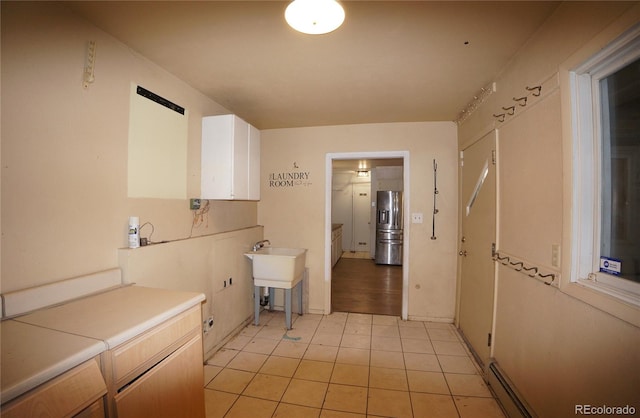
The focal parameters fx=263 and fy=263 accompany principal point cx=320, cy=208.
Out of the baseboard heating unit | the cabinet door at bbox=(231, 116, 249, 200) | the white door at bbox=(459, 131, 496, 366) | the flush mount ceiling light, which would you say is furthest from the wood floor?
the flush mount ceiling light

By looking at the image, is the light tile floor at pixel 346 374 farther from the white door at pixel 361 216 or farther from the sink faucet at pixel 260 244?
the white door at pixel 361 216

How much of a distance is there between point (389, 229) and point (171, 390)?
5519 millimetres

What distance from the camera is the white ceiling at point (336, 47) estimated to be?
1350 millimetres

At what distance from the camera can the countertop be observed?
29.8 inches

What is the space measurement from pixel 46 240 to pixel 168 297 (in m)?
0.61

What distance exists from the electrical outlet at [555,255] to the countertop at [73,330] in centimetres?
187

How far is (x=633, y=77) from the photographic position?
105cm

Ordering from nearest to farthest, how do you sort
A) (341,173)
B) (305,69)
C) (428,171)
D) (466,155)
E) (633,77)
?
(633,77)
(305,69)
(466,155)
(428,171)
(341,173)

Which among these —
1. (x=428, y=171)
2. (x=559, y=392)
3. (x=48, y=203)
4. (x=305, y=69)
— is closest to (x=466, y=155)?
(x=428, y=171)

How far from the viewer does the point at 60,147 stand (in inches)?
51.4

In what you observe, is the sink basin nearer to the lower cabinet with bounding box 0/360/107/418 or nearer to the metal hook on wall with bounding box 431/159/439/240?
the metal hook on wall with bounding box 431/159/439/240

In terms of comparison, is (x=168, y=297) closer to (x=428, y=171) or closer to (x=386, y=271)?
(x=428, y=171)

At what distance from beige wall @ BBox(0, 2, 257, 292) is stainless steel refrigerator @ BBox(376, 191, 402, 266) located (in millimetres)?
5187

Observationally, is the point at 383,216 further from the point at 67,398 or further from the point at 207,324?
the point at 67,398
